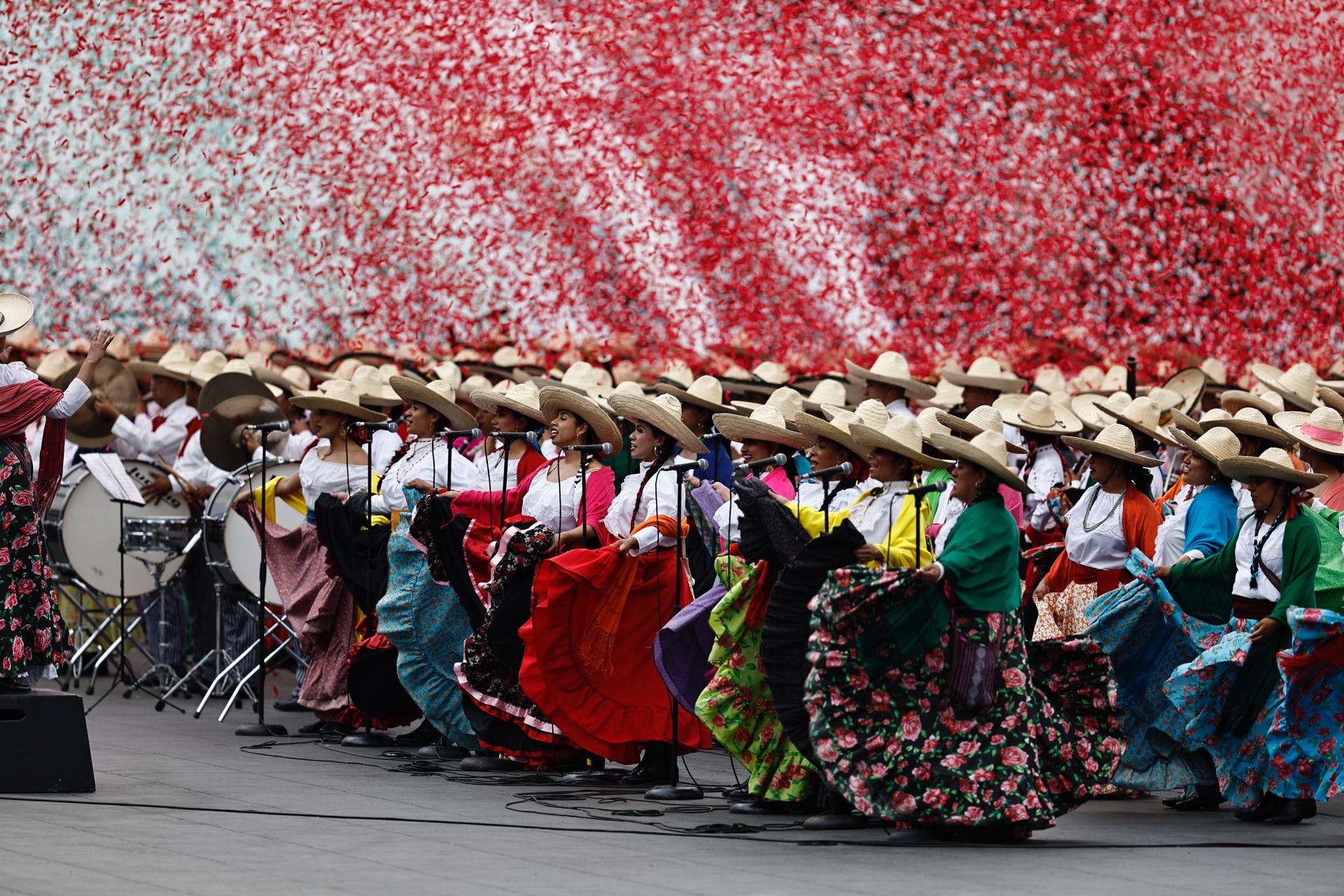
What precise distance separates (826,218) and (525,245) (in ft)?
10.1

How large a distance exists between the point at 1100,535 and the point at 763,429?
1717 mm

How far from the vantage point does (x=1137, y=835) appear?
8.77m

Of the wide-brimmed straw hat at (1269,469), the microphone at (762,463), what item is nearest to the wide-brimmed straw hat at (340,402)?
the microphone at (762,463)

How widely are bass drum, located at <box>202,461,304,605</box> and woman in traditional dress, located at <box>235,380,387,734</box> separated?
0.21 meters

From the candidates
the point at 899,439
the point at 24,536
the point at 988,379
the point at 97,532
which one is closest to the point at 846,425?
the point at 899,439

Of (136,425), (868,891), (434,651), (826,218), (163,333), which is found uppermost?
(826,218)

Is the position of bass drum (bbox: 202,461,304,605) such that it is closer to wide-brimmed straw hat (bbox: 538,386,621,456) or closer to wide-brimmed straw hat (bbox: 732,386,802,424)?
wide-brimmed straw hat (bbox: 538,386,621,456)

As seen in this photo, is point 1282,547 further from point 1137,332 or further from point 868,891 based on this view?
point 1137,332

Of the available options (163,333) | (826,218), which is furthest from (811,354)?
(163,333)

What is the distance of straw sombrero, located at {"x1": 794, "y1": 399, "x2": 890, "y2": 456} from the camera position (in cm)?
947

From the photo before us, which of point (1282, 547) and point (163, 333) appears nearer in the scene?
point (1282, 547)

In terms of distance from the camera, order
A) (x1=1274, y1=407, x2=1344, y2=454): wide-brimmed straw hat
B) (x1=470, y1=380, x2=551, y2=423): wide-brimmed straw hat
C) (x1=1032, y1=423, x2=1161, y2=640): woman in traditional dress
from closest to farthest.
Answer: (x1=1274, y1=407, x2=1344, y2=454): wide-brimmed straw hat
(x1=1032, y1=423, x2=1161, y2=640): woman in traditional dress
(x1=470, y1=380, x2=551, y2=423): wide-brimmed straw hat

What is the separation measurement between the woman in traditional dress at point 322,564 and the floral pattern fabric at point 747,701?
364cm

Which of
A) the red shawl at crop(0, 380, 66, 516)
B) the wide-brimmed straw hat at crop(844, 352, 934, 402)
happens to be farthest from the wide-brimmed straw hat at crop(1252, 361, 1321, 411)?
the red shawl at crop(0, 380, 66, 516)
